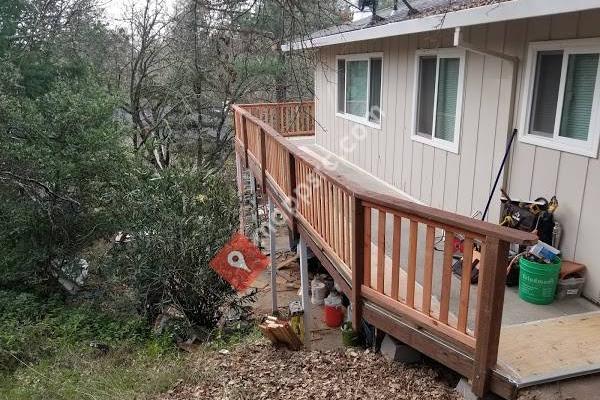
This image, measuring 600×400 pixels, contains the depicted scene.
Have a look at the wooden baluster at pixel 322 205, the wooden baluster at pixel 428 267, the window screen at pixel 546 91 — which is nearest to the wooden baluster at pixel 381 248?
the wooden baluster at pixel 428 267

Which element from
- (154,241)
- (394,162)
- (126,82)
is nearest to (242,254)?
(154,241)

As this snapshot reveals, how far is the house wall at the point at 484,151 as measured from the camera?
3791 mm

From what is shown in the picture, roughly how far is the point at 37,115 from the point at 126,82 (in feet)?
29.6

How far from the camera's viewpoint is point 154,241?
6730 millimetres

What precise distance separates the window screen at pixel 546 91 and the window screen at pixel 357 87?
4.01 metres

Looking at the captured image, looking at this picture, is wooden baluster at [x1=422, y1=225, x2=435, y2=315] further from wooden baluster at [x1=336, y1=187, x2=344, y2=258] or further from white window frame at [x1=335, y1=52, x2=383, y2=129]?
white window frame at [x1=335, y1=52, x2=383, y2=129]

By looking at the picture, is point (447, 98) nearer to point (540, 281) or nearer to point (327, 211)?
point (327, 211)

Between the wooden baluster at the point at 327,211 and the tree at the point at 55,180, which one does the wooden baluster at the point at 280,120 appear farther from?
the wooden baluster at the point at 327,211

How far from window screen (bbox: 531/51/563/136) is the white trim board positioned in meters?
0.64

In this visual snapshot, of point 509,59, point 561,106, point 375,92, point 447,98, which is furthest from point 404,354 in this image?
point 375,92

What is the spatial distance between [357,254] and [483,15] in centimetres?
229

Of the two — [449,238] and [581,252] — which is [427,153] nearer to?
[581,252]

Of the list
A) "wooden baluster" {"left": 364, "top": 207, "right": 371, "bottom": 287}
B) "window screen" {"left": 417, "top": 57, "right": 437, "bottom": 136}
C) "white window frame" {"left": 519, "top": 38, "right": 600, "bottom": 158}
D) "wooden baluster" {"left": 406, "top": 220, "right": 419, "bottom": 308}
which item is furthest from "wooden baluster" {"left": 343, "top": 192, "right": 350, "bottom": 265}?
"window screen" {"left": 417, "top": 57, "right": 437, "bottom": 136}

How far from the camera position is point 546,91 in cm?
418
